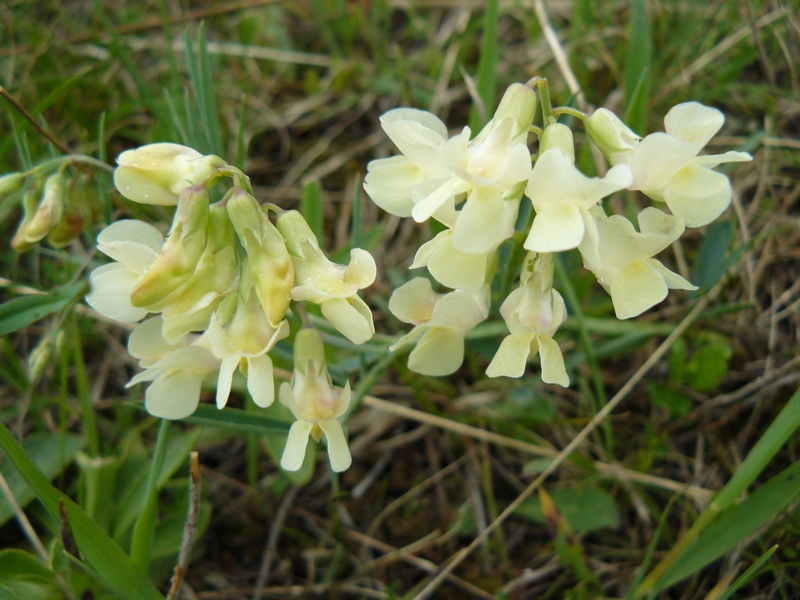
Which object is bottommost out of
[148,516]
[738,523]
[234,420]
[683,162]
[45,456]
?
[45,456]

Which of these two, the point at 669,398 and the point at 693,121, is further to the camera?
the point at 669,398

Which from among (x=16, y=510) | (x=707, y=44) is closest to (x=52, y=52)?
(x=16, y=510)

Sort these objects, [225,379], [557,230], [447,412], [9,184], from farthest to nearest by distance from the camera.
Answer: [447,412], [9,184], [225,379], [557,230]

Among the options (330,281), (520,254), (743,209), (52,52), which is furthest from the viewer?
(52,52)

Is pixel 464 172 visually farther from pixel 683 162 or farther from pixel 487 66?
pixel 487 66

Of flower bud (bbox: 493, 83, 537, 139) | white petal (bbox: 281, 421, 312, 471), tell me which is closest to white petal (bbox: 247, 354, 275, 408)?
white petal (bbox: 281, 421, 312, 471)

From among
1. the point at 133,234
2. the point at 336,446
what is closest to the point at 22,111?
the point at 133,234

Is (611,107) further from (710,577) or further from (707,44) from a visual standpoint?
(710,577)
